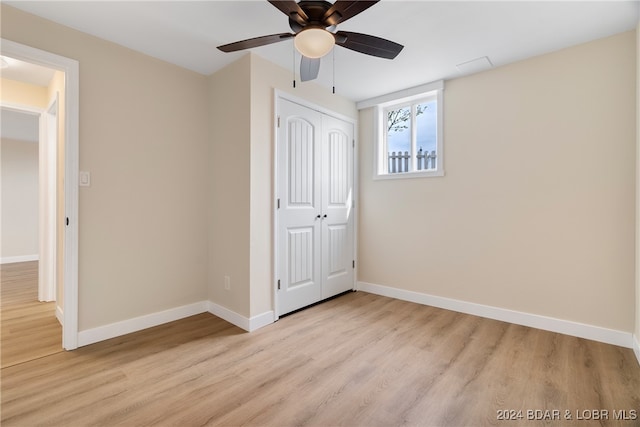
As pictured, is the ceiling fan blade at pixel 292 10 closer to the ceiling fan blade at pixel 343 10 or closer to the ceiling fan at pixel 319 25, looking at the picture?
the ceiling fan at pixel 319 25

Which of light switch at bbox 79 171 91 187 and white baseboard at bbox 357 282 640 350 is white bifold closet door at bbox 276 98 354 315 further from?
light switch at bbox 79 171 91 187

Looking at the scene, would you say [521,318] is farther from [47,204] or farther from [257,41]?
[47,204]

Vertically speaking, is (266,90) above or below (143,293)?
above

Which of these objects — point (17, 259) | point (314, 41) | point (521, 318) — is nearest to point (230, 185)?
point (314, 41)

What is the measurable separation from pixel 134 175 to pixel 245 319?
5.39ft

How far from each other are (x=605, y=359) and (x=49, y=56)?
463 cm

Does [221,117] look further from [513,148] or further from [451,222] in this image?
[513,148]

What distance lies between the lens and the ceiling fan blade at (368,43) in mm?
1762

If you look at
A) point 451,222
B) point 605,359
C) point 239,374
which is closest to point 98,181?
point 239,374

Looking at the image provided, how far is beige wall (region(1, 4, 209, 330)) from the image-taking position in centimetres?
232

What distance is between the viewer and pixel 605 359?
2090 millimetres

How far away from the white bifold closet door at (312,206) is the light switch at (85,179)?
154cm

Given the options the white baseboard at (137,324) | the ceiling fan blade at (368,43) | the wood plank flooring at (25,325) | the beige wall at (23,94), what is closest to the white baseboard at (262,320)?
the white baseboard at (137,324)

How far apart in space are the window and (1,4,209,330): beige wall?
7.07 feet
